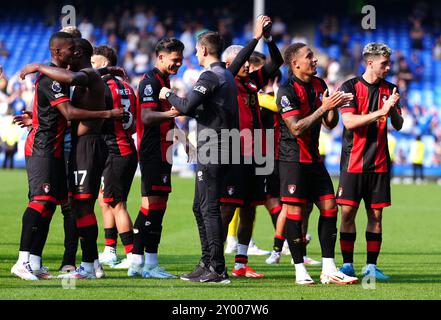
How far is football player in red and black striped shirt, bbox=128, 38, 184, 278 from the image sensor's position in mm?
9883

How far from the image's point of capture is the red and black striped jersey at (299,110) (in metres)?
9.39

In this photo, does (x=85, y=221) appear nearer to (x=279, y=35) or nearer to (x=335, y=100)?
(x=335, y=100)

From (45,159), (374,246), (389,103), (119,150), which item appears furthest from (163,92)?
(374,246)

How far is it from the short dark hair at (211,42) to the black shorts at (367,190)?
1.93 metres

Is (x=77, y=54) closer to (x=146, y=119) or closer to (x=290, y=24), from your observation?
(x=146, y=119)

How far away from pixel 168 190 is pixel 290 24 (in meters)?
28.4

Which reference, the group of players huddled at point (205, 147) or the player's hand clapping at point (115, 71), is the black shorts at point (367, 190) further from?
the player's hand clapping at point (115, 71)

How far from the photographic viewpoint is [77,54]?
938 centimetres

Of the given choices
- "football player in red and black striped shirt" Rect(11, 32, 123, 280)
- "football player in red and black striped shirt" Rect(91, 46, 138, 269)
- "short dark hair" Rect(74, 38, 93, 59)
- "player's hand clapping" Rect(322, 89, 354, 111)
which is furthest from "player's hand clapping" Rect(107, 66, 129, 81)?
"player's hand clapping" Rect(322, 89, 354, 111)

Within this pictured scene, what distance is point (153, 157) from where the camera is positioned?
1008 cm

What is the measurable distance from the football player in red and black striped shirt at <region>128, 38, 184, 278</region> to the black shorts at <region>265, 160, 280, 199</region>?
1.77 m

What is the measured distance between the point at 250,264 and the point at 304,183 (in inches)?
95.1

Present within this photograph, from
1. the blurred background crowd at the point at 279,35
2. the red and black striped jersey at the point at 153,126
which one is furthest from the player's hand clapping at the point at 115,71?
the blurred background crowd at the point at 279,35
